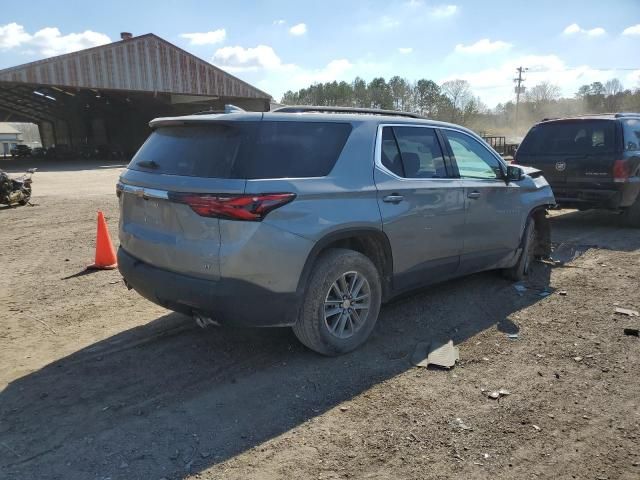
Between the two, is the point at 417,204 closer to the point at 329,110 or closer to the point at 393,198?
the point at 393,198

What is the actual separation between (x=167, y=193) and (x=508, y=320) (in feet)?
11.0

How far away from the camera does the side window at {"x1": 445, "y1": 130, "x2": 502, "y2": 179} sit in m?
4.96

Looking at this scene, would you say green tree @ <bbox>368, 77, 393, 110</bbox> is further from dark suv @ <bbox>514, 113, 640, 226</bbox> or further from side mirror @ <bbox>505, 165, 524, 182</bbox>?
side mirror @ <bbox>505, 165, 524, 182</bbox>

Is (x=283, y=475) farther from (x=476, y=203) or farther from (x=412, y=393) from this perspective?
(x=476, y=203)

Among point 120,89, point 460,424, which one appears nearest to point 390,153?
point 460,424

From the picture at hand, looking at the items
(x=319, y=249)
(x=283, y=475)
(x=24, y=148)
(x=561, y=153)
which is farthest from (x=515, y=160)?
(x=24, y=148)

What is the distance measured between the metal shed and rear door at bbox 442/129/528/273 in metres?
30.6

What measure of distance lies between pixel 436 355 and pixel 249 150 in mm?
2199

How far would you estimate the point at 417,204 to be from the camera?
435 centimetres

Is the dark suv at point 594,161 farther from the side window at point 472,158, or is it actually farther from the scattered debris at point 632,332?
the scattered debris at point 632,332

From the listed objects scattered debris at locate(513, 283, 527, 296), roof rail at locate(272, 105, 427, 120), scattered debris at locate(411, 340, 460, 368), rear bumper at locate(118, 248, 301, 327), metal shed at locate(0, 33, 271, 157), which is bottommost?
scattered debris at locate(411, 340, 460, 368)

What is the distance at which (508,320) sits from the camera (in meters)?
4.84

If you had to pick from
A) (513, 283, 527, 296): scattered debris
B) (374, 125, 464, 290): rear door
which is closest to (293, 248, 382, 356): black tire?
(374, 125, 464, 290): rear door

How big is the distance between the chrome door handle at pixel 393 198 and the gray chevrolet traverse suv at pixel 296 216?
0.04 feet
